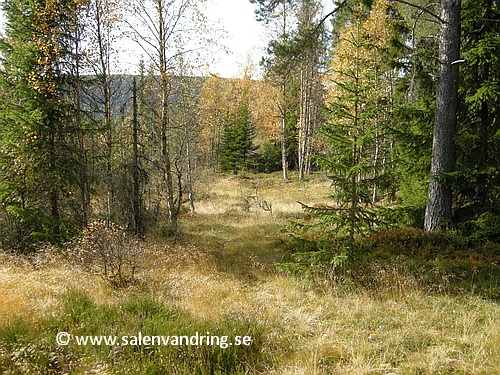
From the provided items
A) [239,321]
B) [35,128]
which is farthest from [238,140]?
[239,321]

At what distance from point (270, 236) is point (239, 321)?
6.41 meters

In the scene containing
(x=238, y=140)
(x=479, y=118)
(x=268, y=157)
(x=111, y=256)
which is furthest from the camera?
(x=268, y=157)

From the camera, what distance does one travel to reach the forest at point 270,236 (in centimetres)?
354

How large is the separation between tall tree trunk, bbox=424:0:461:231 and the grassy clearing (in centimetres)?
270

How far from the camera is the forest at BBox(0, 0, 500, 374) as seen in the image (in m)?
3.54

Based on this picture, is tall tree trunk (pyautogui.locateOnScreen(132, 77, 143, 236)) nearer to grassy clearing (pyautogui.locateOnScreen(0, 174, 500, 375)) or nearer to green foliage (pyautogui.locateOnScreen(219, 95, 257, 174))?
grassy clearing (pyautogui.locateOnScreen(0, 174, 500, 375))

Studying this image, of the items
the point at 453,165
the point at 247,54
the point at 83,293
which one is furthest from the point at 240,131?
the point at 83,293

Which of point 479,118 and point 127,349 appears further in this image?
point 479,118

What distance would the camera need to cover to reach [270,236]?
10320mm

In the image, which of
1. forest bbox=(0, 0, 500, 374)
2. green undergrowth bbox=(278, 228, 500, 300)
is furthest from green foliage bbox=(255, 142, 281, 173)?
green undergrowth bbox=(278, 228, 500, 300)

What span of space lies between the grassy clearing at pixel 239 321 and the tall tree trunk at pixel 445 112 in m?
2.70

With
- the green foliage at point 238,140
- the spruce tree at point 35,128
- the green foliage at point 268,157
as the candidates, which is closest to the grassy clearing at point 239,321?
the spruce tree at point 35,128

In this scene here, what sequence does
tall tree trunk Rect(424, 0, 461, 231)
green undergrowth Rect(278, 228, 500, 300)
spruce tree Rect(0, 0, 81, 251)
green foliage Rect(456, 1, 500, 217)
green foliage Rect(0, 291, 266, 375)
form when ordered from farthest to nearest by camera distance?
spruce tree Rect(0, 0, 81, 251) < tall tree trunk Rect(424, 0, 461, 231) < green foliage Rect(456, 1, 500, 217) < green undergrowth Rect(278, 228, 500, 300) < green foliage Rect(0, 291, 266, 375)

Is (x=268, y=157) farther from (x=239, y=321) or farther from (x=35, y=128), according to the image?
(x=239, y=321)
